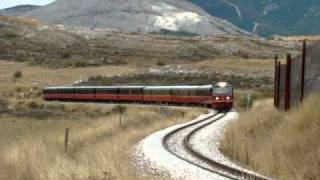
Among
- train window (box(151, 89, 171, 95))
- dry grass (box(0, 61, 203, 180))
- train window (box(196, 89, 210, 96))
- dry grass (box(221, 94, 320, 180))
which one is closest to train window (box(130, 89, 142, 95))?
train window (box(151, 89, 171, 95))

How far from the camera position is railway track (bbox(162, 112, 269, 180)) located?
1858 cm

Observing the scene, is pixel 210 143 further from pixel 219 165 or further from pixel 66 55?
pixel 66 55

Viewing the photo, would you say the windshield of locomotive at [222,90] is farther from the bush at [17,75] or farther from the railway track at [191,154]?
the bush at [17,75]

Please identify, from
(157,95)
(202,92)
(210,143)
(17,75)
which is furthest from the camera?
(17,75)

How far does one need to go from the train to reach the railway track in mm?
22641

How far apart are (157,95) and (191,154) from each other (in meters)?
46.0

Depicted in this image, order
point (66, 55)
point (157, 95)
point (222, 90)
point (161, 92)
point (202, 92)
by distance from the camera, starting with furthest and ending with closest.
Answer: point (66, 55) < point (157, 95) < point (161, 92) < point (202, 92) < point (222, 90)

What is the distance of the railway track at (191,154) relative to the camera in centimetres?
1858

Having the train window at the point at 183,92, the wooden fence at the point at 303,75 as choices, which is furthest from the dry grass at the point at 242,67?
the wooden fence at the point at 303,75

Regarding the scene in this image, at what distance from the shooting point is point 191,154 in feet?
83.1

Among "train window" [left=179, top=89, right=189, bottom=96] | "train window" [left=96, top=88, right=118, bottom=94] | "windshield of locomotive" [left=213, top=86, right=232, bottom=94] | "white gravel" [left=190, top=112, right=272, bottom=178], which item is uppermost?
"white gravel" [left=190, top=112, right=272, bottom=178]

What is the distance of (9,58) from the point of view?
14862 cm

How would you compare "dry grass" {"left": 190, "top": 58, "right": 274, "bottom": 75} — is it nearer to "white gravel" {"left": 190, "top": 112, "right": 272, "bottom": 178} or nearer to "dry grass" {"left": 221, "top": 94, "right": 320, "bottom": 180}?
"white gravel" {"left": 190, "top": 112, "right": 272, "bottom": 178}

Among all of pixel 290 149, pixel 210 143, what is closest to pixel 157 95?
pixel 210 143
